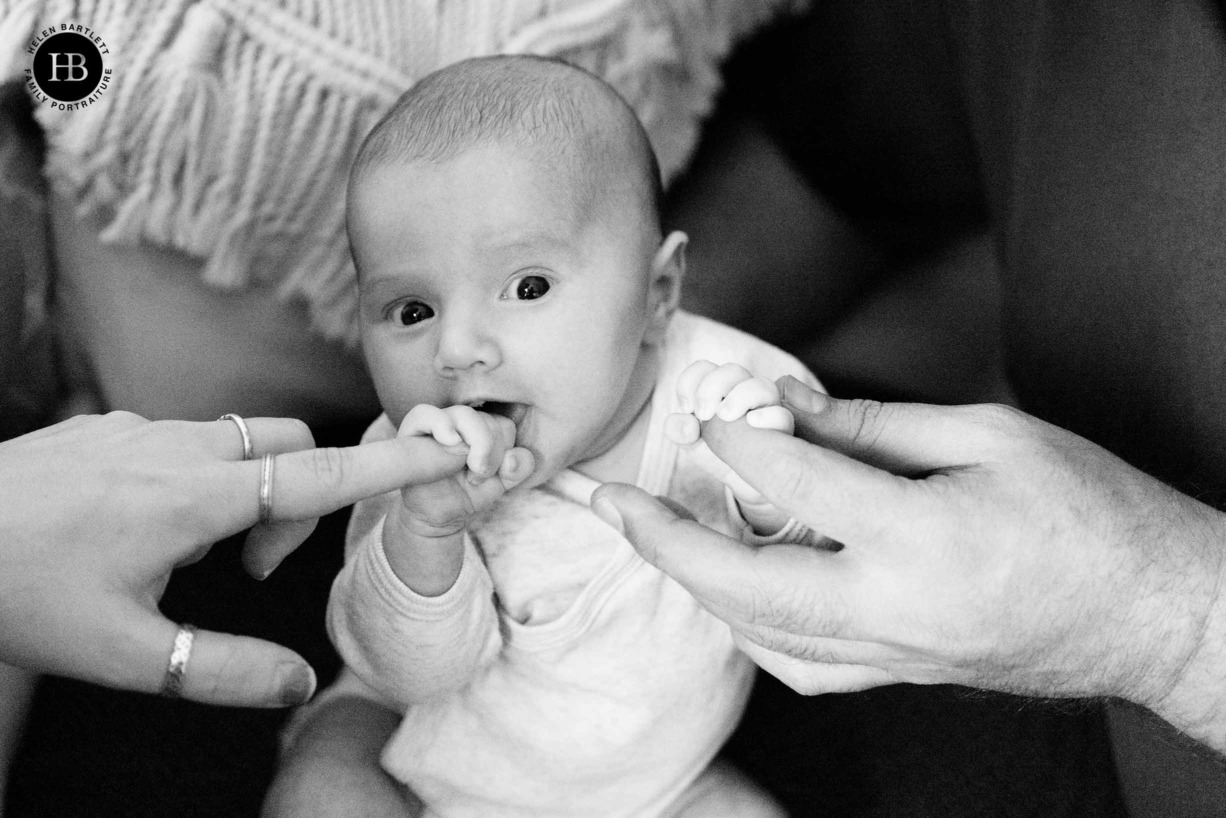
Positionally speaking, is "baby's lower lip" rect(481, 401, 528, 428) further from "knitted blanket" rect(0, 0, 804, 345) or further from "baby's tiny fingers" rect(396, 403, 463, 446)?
"knitted blanket" rect(0, 0, 804, 345)

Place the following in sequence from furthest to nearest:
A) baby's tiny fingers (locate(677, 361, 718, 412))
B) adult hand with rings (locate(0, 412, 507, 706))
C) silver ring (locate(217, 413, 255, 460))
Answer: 1. baby's tiny fingers (locate(677, 361, 718, 412))
2. silver ring (locate(217, 413, 255, 460))
3. adult hand with rings (locate(0, 412, 507, 706))

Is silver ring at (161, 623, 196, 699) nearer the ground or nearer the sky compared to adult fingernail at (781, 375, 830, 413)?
nearer the ground

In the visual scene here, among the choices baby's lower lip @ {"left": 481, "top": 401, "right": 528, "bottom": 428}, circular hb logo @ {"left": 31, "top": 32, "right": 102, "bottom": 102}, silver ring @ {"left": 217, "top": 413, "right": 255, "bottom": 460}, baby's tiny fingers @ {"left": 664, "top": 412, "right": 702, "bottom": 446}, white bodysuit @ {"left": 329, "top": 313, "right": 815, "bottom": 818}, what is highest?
circular hb logo @ {"left": 31, "top": 32, "right": 102, "bottom": 102}

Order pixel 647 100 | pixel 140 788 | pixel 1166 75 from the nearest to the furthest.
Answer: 1. pixel 1166 75
2. pixel 140 788
3. pixel 647 100

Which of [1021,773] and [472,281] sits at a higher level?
[472,281]

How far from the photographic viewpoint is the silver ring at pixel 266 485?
65 cm

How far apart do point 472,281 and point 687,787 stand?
525 millimetres

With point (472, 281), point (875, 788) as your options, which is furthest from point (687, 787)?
point (472, 281)

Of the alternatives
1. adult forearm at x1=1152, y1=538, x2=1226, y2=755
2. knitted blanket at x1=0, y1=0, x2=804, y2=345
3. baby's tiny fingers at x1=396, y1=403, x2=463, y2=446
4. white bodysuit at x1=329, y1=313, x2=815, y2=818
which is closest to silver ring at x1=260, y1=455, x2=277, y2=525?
baby's tiny fingers at x1=396, y1=403, x2=463, y2=446

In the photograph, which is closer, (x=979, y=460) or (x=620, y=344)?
(x=979, y=460)

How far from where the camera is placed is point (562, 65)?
915 millimetres

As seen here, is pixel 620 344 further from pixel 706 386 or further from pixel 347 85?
pixel 347 85

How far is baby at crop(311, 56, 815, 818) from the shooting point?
792 mm

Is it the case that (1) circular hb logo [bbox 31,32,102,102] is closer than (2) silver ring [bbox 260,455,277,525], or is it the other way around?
(2) silver ring [bbox 260,455,277,525]
